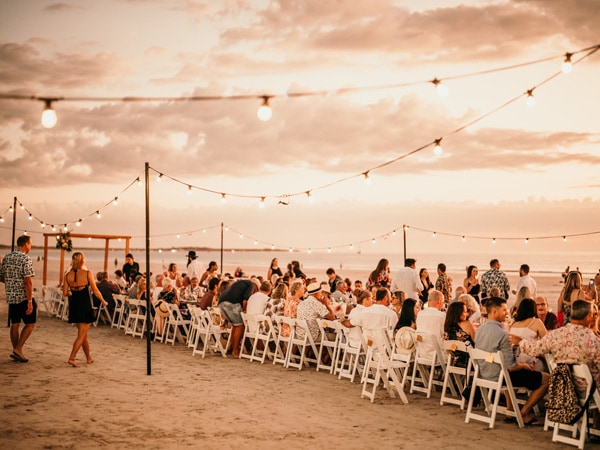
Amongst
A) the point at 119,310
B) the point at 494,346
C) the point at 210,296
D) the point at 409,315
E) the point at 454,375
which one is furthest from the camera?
the point at 119,310

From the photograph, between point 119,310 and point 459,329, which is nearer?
point 459,329

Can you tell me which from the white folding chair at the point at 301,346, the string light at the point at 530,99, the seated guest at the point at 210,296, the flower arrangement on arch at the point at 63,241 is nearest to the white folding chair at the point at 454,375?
the white folding chair at the point at 301,346

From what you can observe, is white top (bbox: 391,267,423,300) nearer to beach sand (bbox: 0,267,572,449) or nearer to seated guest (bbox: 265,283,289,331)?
seated guest (bbox: 265,283,289,331)

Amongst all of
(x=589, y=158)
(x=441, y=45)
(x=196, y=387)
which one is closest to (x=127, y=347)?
(x=196, y=387)

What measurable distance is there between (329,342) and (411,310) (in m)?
1.51

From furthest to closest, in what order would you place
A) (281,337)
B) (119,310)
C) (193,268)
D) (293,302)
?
(193,268), (119,310), (293,302), (281,337)

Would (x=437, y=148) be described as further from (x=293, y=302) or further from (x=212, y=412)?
(x=212, y=412)

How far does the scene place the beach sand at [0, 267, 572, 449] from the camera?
5.33 m

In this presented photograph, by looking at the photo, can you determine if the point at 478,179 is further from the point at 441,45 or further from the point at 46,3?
the point at 46,3

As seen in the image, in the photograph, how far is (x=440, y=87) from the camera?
7582 millimetres

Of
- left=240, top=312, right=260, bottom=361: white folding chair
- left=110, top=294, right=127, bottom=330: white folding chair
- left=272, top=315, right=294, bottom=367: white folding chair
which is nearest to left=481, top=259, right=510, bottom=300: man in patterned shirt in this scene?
left=272, top=315, right=294, bottom=367: white folding chair

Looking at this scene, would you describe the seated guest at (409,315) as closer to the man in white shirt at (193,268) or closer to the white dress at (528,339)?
the white dress at (528,339)

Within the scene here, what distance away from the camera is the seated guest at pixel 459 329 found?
6805mm

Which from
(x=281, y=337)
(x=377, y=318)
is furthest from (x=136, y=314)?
(x=377, y=318)
